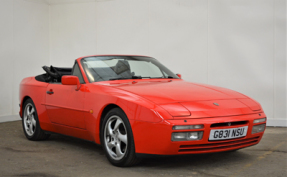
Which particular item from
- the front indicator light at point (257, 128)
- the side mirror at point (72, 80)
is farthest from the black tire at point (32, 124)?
the front indicator light at point (257, 128)

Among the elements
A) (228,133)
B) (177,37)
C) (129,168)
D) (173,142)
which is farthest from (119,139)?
(177,37)

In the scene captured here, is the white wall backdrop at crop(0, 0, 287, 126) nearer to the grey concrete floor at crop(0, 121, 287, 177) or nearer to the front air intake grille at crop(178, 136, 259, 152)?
the grey concrete floor at crop(0, 121, 287, 177)

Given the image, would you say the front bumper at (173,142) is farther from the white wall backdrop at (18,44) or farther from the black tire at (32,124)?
the white wall backdrop at (18,44)

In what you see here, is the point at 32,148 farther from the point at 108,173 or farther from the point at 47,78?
the point at 108,173

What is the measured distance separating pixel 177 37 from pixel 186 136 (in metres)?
5.59

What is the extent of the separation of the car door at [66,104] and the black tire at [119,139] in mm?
567

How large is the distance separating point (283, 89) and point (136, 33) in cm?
386

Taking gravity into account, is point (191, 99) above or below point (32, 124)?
above

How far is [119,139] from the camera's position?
410 cm

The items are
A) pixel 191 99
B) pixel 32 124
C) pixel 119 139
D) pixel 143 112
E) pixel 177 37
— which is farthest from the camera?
pixel 177 37

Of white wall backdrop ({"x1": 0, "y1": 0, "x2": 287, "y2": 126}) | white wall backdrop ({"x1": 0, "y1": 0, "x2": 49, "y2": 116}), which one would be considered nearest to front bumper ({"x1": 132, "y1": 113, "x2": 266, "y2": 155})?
white wall backdrop ({"x1": 0, "y1": 0, "x2": 287, "y2": 126})

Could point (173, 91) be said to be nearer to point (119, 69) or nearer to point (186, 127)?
point (186, 127)

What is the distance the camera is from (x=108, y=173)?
3.85 m

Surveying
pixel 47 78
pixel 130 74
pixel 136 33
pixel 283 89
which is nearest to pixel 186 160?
pixel 130 74
